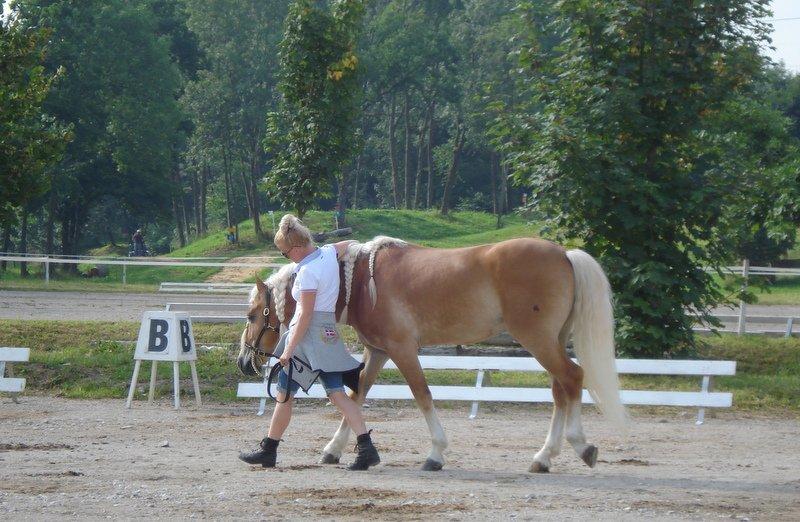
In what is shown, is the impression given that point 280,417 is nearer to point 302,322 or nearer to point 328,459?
point 328,459

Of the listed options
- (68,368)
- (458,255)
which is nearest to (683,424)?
(458,255)

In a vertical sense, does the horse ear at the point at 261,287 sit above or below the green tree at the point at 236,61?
below

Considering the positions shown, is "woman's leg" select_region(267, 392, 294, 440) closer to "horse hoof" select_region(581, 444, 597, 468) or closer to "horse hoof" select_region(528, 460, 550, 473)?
"horse hoof" select_region(528, 460, 550, 473)

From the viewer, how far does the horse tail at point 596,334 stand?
343 inches

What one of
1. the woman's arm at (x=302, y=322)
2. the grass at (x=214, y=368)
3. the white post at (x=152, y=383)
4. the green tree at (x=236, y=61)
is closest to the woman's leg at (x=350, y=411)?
the woman's arm at (x=302, y=322)

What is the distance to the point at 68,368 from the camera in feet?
49.7

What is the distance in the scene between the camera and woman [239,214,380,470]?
846 cm

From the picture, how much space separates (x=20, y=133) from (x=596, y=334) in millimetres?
11087

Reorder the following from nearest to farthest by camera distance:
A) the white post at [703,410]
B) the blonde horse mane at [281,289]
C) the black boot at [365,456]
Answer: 1. the black boot at [365,456]
2. the blonde horse mane at [281,289]
3. the white post at [703,410]

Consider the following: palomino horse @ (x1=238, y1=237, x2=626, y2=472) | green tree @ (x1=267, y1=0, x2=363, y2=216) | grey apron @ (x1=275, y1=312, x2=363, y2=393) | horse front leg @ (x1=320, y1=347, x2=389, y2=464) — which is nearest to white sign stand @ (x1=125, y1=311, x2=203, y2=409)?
palomino horse @ (x1=238, y1=237, x2=626, y2=472)

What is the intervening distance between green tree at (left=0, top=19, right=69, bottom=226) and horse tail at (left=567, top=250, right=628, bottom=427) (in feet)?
33.0

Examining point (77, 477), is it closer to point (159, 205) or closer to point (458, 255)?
point (458, 255)

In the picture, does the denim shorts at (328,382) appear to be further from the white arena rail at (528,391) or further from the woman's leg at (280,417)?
the white arena rail at (528,391)

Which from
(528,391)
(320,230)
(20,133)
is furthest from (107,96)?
(528,391)
